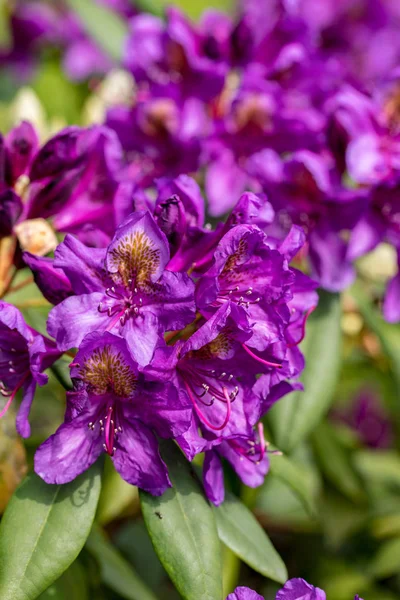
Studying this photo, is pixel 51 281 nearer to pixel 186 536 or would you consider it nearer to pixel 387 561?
pixel 186 536

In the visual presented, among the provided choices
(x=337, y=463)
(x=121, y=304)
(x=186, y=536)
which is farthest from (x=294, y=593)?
(x=337, y=463)

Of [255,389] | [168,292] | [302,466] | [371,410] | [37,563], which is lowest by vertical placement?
[371,410]

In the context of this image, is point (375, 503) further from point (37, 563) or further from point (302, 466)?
point (37, 563)

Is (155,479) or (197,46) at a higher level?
(197,46)

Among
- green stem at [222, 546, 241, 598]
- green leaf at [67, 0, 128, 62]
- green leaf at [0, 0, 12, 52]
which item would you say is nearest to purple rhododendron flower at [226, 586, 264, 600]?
green stem at [222, 546, 241, 598]

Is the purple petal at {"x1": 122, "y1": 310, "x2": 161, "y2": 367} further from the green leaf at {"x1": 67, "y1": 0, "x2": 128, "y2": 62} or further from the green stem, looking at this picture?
the green leaf at {"x1": 67, "y1": 0, "x2": 128, "y2": 62}

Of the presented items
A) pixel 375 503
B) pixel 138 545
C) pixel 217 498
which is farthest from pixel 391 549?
pixel 217 498

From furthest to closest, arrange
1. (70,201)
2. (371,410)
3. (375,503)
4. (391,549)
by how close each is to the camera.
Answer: (371,410)
(375,503)
(391,549)
(70,201)

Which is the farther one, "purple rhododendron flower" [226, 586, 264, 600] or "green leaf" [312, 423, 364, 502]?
"green leaf" [312, 423, 364, 502]
